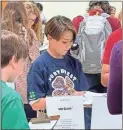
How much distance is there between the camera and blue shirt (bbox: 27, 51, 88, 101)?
5.14ft

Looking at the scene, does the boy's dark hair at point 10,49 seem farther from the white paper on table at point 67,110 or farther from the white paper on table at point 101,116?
the white paper on table at point 101,116

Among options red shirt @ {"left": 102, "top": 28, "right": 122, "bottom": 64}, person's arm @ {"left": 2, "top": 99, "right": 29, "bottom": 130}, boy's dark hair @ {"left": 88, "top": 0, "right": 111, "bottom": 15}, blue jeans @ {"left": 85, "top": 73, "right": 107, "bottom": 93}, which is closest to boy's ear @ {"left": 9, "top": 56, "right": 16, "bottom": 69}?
person's arm @ {"left": 2, "top": 99, "right": 29, "bottom": 130}

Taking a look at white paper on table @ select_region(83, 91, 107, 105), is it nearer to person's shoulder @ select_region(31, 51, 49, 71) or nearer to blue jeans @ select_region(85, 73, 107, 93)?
person's shoulder @ select_region(31, 51, 49, 71)

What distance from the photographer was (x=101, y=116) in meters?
1.54

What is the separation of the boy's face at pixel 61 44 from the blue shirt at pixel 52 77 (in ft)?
0.10

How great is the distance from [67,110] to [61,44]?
349 millimetres

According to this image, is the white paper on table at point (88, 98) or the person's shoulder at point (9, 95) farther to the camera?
the white paper on table at point (88, 98)

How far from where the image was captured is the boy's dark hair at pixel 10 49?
44.5 inches

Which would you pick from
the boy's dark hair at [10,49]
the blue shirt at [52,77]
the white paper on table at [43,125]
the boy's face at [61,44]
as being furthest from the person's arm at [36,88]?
the boy's dark hair at [10,49]

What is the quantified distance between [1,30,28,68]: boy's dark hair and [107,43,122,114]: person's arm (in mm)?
285

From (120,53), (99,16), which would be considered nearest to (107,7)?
(99,16)

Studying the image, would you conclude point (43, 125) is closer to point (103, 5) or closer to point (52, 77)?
point (52, 77)

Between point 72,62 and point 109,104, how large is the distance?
52 cm

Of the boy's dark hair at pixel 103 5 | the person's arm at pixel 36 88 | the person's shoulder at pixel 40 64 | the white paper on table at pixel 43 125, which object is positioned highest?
the boy's dark hair at pixel 103 5
